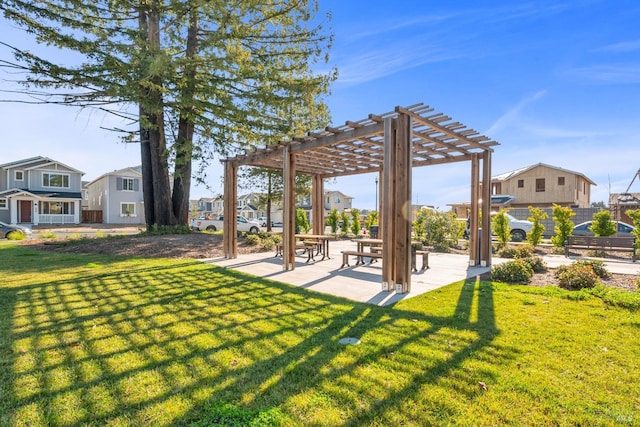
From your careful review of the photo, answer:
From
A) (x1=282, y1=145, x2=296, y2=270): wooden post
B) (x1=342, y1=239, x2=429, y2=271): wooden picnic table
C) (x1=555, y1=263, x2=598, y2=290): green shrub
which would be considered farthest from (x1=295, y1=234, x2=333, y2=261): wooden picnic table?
(x1=555, y1=263, x2=598, y2=290): green shrub

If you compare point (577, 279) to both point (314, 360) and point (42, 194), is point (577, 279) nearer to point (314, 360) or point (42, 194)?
point (314, 360)

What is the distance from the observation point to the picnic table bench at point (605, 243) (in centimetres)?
990

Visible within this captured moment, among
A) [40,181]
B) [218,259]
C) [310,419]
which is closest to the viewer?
[310,419]

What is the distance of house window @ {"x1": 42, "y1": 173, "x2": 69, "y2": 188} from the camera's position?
3087 centimetres

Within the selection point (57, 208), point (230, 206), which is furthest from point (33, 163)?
point (230, 206)

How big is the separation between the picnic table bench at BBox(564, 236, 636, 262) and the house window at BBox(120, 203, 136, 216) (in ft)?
123

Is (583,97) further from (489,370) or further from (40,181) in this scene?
(40,181)

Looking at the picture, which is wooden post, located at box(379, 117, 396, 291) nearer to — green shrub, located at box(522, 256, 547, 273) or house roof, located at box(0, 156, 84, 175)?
green shrub, located at box(522, 256, 547, 273)

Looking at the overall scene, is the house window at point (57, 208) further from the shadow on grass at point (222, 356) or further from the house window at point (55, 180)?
the shadow on grass at point (222, 356)

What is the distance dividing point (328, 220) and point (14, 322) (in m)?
20.0

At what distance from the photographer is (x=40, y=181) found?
30.6 m

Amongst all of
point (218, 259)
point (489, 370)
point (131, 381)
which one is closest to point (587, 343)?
point (489, 370)

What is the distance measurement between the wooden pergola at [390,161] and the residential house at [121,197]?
93.8ft

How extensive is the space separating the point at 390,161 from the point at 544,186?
95.7 ft
